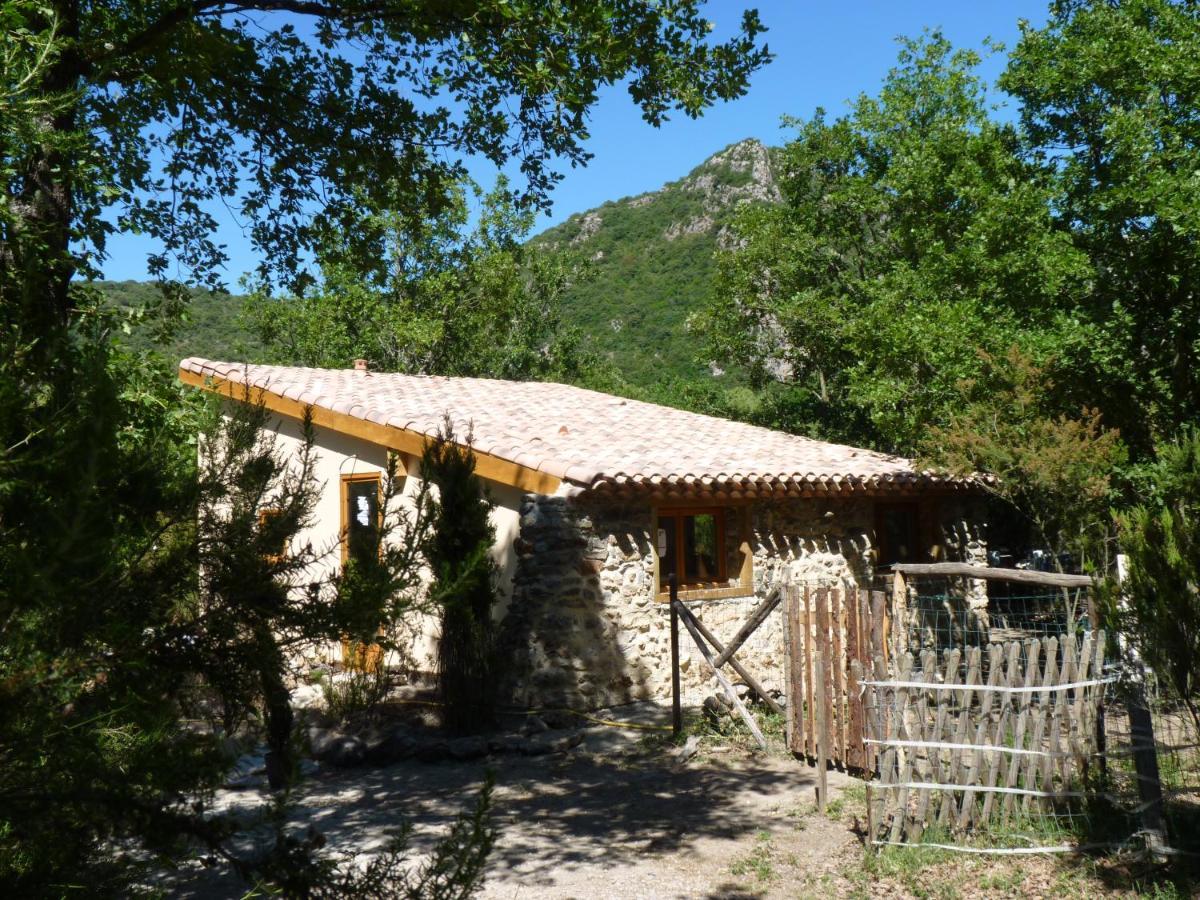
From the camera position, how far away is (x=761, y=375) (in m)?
24.8

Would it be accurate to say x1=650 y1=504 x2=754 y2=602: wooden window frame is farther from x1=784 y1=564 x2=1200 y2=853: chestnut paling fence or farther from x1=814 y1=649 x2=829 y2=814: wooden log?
x1=784 y1=564 x2=1200 y2=853: chestnut paling fence

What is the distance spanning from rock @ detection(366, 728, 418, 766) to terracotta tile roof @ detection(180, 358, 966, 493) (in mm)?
2881

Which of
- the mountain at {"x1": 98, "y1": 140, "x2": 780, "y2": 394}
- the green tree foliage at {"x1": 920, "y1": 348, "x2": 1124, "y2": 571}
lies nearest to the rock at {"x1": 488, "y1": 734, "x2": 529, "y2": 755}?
the green tree foliage at {"x1": 920, "y1": 348, "x2": 1124, "y2": 571}

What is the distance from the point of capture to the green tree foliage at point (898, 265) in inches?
540

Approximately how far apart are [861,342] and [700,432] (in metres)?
4.74

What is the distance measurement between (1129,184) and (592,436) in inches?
284

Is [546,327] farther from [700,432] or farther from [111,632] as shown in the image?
[111,632]

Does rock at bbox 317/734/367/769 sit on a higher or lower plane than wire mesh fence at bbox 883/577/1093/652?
lower

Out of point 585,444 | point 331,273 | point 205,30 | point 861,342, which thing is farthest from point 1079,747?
point 331,273

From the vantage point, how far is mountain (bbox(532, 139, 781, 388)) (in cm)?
3703

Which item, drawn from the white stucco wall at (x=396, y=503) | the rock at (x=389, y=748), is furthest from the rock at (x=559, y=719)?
the rock at (x=389, y=748)

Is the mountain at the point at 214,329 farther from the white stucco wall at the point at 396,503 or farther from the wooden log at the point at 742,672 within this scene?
the wooden log at the point at 742,672

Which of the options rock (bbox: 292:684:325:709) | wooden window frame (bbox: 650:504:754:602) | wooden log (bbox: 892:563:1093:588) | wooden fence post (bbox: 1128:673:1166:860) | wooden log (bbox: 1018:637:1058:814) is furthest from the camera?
wooden window frame (bbox: 650:504:754:602)

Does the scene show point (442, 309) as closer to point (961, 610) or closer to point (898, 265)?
point (898, 265)
